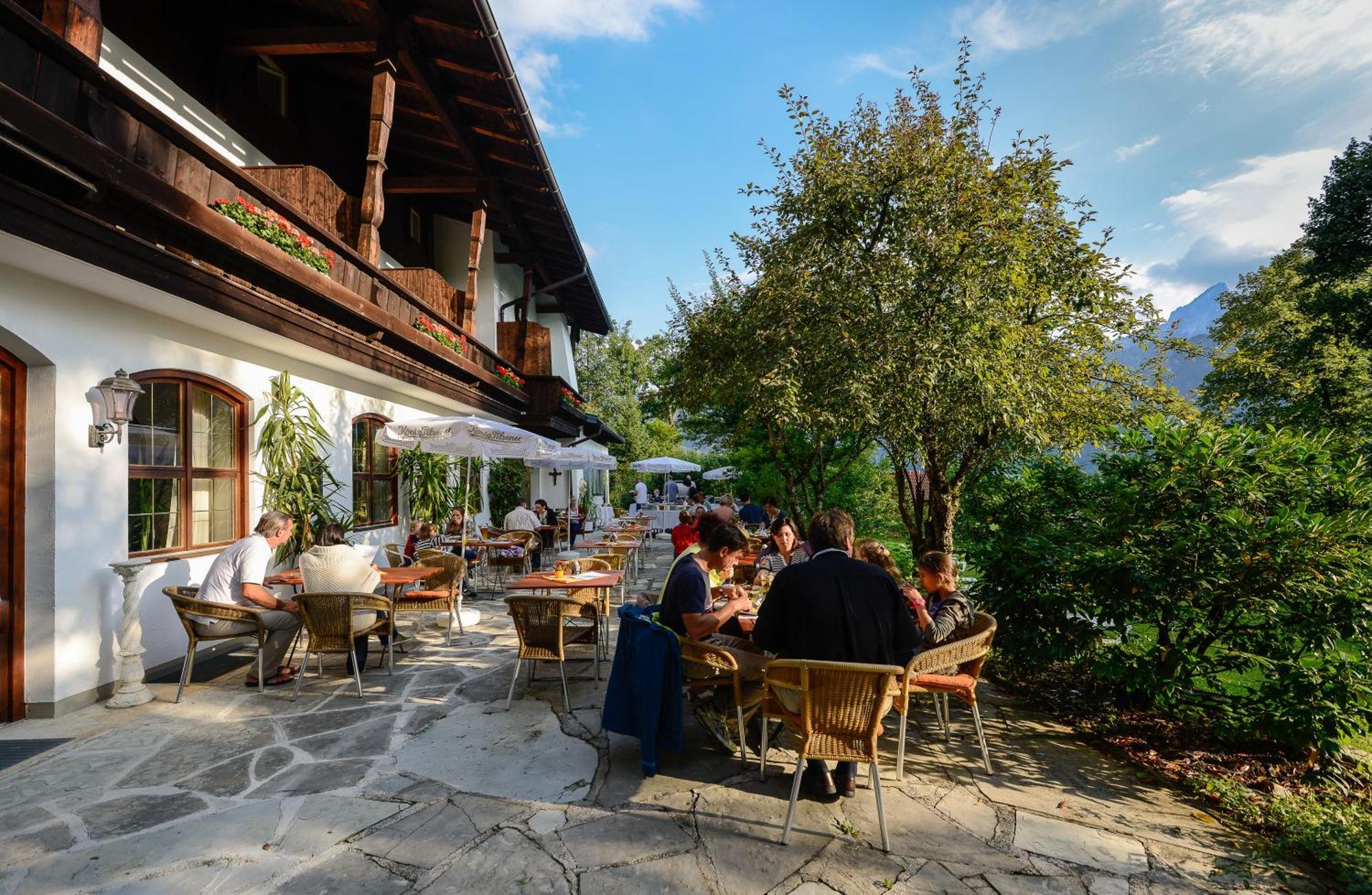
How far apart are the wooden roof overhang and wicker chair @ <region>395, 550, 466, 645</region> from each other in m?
5.92

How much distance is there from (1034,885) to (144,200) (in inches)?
254

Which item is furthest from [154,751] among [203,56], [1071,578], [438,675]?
[203,56]

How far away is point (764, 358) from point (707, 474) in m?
17.7

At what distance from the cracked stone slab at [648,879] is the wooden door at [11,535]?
15.2 ft

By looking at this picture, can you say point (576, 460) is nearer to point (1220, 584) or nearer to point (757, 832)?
point (757, 832)

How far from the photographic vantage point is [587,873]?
106 inches

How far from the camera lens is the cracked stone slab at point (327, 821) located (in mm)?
2904

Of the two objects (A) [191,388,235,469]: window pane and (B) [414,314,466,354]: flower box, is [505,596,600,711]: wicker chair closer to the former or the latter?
(A) [191,388,235,469]: window pane

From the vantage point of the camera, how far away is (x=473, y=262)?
1127 cm

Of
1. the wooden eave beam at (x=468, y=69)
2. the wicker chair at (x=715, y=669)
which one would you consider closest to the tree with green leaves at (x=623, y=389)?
the wooden eave beam at (x=468, y=69)

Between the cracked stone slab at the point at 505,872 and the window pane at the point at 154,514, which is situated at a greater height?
the window pane at the point at 154,514

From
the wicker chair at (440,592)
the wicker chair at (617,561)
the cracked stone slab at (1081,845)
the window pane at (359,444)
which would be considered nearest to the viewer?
the cracked stone slab at (1081,845)

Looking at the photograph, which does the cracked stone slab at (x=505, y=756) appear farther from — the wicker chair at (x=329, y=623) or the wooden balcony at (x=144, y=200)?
the wooden balcony at (x=144, y=200)

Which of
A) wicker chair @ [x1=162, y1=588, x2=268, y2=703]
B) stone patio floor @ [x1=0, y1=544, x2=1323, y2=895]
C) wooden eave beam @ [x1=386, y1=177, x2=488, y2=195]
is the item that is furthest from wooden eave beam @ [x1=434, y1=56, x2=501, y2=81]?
stone patio floor @ [x1=0, y1=544, x2=1323, y2=895]
